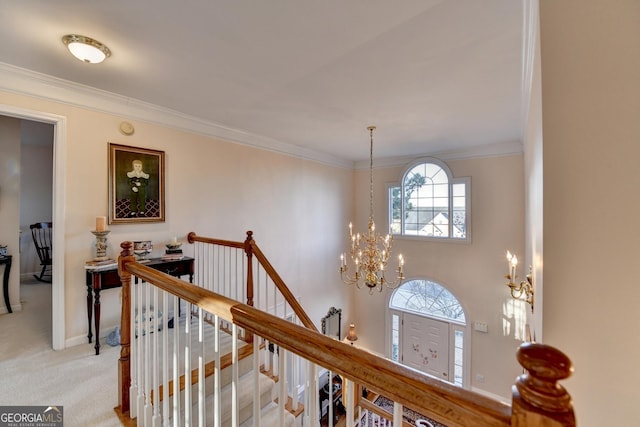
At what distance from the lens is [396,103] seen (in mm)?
3006

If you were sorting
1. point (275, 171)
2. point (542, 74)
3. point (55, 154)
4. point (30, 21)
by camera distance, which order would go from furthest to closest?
point (275, 171)
point (55, 154)
point (30, 21)
point (542, 74)

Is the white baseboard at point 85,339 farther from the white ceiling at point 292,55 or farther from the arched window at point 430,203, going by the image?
the arched window at point 430,203

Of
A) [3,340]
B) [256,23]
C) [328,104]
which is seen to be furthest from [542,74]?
[3,340]

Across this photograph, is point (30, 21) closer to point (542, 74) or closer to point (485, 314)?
point (542, 74)

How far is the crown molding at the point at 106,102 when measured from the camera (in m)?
2.29

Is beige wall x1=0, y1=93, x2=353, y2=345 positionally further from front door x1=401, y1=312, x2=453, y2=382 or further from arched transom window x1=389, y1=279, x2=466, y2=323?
front door x1=401, y1=312, x2=453, y2=382

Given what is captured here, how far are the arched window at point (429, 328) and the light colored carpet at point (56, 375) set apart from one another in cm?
507

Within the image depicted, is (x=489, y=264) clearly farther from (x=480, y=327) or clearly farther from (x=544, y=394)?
(x=544, y=394)

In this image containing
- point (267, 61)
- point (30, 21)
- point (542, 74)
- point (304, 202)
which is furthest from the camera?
point (304, 202)

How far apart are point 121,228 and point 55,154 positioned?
2.85 feet

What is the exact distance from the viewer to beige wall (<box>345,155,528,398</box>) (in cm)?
459

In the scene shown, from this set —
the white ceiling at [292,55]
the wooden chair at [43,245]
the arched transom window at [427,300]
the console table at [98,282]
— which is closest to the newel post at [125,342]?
the console table at [98,282]

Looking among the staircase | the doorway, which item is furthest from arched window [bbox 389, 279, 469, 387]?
the doorway

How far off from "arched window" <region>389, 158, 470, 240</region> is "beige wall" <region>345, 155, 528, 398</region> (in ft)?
0.57
